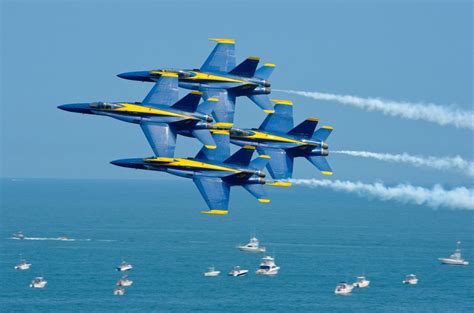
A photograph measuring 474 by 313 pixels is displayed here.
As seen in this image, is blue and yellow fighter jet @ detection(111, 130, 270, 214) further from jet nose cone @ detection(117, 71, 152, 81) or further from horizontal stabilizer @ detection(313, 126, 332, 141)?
jet nose cone @ detection(117, 71, 152, 81)

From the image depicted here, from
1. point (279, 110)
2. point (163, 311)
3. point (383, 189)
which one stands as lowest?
point (163, 311)

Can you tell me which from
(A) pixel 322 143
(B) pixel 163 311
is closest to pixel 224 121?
(A) pixel 322 143

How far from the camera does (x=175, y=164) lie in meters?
113

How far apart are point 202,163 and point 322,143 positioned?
15.9m

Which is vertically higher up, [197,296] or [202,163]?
[202,163]

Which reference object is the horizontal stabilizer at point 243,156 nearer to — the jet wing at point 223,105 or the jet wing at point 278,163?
the jet wing at point 223,105

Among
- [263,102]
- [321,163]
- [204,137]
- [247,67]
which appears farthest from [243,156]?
[247,67]

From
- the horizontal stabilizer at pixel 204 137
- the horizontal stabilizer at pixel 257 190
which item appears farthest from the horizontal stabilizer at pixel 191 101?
the horizontal stabilizer at pixel 257 190

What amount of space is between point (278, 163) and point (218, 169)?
32.1 feet

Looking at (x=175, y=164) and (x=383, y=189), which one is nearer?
(x=175, y=164)

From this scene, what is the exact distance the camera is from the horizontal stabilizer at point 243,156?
377 ft

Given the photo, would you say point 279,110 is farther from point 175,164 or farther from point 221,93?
point 175,164

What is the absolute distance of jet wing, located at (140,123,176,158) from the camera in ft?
367

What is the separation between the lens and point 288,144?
12150cm
